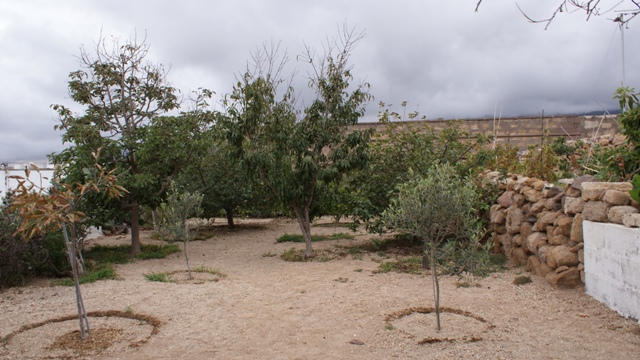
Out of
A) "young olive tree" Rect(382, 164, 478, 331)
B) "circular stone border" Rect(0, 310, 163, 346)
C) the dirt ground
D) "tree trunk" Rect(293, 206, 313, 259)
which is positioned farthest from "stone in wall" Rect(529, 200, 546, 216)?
"circular stone border" Rect(0, 310, 163, 346)

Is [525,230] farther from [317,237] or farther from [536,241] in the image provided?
[317,237]

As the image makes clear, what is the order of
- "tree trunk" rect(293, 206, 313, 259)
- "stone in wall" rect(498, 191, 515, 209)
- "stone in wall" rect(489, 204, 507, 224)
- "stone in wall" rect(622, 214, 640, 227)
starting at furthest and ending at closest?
"tree trunk" rect(293, 206, 313, 259) < "stone in wall" rect(489, 204, 507, 224) < "stone in wall" rect(498, 191, 515, 209) < "stone in wall" rect(622, 214, 640, 227)

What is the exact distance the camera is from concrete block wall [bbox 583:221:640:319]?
5027mm

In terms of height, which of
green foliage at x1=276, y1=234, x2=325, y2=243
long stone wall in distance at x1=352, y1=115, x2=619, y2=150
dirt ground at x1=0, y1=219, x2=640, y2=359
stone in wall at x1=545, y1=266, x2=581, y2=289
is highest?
long stone wall in distance at x1=352, y1=115, x2=619, y2=150

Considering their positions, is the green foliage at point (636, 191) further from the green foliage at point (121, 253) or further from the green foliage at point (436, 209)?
the green foliage at point (121, 253)

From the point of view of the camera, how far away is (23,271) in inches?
315

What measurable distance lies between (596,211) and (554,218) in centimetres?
123

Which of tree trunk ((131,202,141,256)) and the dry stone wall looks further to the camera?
tree trunk ((131,202,141,256))

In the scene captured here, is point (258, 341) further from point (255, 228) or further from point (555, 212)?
point (255, 228)

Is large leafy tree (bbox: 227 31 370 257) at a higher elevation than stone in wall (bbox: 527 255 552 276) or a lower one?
higher

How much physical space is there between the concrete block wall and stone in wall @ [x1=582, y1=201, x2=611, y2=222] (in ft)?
0.24

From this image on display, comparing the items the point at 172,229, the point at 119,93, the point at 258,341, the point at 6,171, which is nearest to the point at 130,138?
the point at 119,93

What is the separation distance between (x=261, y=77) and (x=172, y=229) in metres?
3.43

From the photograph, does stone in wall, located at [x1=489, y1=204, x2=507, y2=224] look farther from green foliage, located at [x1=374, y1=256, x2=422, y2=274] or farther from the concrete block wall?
the concrete block wall
